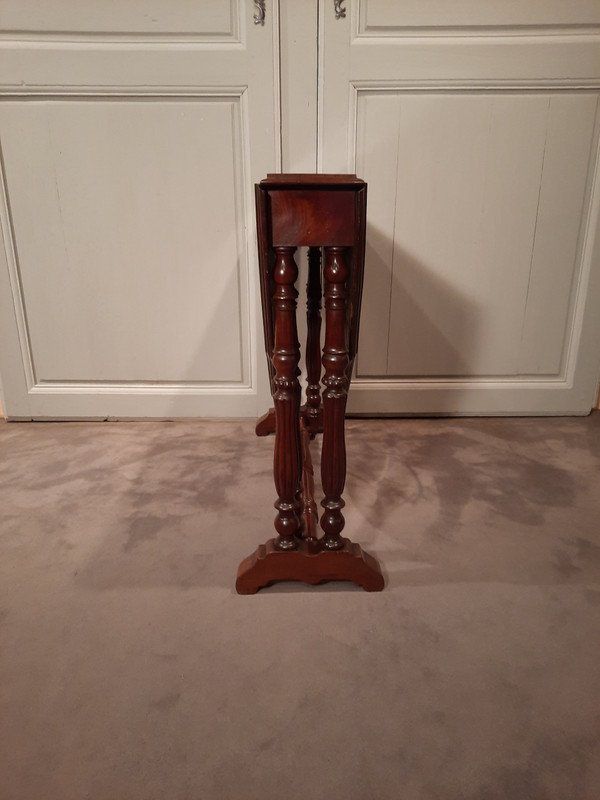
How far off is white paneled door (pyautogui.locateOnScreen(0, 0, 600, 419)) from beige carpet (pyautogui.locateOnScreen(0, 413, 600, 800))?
50cm

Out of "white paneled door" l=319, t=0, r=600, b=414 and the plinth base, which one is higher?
"white paneled door" l=319, t=0, r=600, b=414

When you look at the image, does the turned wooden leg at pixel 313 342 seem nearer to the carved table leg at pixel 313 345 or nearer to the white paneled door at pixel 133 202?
the carved table leg at pixel 313 345

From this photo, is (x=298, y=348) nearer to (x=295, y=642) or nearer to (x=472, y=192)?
(x=295, y=642)

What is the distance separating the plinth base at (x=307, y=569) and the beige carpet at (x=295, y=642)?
0.09 ft

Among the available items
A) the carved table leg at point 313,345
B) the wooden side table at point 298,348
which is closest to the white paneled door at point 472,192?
the carved table leg at point 313,345

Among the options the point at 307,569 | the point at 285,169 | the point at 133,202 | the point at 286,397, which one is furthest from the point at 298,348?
the point at 133,202

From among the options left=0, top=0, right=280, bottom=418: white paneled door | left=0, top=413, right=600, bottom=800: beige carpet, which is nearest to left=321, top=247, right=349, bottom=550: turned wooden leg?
left=0, top=413, right=600, bottom=800: beige carpet

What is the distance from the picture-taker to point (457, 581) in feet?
3.96

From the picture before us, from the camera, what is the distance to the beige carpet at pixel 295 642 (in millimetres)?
799

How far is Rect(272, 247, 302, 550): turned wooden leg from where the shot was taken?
103 centimetres

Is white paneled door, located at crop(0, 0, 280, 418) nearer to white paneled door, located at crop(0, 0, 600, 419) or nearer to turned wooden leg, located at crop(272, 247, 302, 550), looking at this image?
white paneled door, located at crop(0, 0, 600, 419)

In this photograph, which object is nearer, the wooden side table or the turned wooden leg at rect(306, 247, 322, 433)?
the wooden side table

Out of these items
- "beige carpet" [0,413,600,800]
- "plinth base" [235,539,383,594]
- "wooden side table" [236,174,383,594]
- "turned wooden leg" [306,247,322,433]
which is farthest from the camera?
"turned wooden leg" [306,247,322,433]

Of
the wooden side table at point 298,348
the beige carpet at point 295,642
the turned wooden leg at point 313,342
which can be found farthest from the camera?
the turned wooden leg at point 313,342
